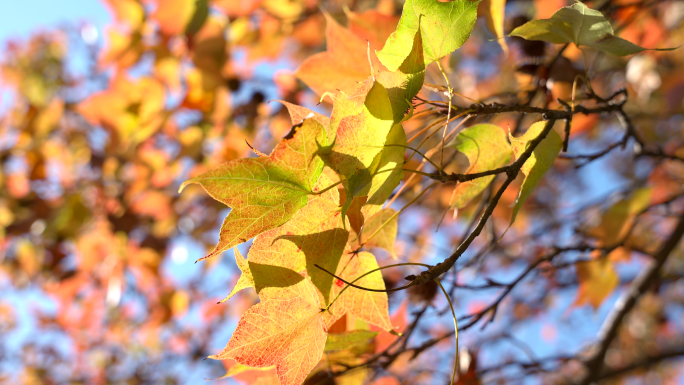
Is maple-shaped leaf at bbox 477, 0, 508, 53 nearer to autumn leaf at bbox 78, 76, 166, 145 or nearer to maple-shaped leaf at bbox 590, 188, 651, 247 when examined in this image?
maple-shaped leaf at bbox 590, 188, 651, 247

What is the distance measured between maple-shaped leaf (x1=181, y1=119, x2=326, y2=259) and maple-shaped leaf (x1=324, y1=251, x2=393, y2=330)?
0.12 meters

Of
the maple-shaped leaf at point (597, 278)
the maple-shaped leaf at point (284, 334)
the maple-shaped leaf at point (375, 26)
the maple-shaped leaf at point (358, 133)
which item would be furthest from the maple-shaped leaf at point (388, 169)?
the maple-shaped leaf at point (597, 278)

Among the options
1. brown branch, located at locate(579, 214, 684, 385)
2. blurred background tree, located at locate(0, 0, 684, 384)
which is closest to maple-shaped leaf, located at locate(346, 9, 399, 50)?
blurred background tree, located at locate(0, 0, 684, 384)

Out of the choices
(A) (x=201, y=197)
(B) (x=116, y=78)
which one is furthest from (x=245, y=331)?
(A) (x=201, y=197)

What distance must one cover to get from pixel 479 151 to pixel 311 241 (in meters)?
0.25

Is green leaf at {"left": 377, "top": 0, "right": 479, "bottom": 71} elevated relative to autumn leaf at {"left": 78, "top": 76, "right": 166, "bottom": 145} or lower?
lower

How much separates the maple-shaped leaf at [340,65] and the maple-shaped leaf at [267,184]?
325 mm

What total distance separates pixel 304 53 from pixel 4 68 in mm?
3607

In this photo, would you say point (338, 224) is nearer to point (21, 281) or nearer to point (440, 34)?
point (440, 34)

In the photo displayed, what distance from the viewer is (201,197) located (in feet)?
8.11

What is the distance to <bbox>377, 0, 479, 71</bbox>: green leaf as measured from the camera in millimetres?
443

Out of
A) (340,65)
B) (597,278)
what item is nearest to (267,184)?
(340,65)

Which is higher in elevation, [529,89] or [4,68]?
[4,68]

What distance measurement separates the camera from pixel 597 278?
1083 millimetres
